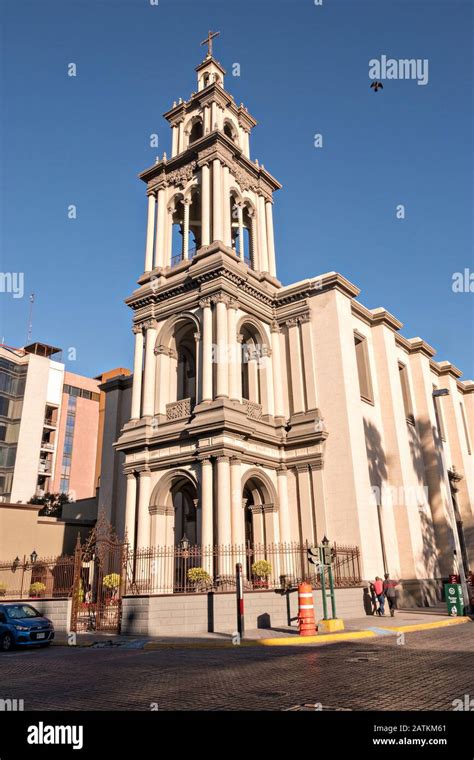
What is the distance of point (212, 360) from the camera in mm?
27109

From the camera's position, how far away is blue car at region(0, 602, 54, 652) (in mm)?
17375

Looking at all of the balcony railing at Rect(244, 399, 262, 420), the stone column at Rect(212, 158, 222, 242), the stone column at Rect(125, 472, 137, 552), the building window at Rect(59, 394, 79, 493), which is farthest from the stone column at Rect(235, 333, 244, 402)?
the building window at Rect(59, 394, 79, 493)

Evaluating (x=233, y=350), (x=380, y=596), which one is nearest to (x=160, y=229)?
(x=233, y=350)

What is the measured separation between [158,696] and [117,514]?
2632cm

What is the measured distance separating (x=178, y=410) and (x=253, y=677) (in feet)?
63.6

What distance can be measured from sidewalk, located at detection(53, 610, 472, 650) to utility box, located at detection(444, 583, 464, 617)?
69cm

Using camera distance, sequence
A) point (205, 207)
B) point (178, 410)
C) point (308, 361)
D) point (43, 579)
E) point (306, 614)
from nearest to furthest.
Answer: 1. point (306, 614)
2. point (43, 579)
3. point (178, 410)
4. point (308, 361)
5. point (205, 207)

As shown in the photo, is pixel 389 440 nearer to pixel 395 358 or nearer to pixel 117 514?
pixel 395 358

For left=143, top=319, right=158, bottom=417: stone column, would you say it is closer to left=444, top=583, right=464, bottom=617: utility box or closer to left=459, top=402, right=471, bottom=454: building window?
left=444, top=583, right=464, bottom=617: utility box

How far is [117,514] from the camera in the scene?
33656 mm

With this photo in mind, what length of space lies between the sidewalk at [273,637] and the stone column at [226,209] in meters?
19.2

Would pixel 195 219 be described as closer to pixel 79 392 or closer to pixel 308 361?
pixel 308 361

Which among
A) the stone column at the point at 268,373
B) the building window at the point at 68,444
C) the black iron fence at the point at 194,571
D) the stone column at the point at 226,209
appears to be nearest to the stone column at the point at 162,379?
the stone column at the point at 268,373

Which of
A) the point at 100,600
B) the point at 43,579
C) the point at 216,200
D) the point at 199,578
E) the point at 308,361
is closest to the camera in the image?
the point at 100,600
